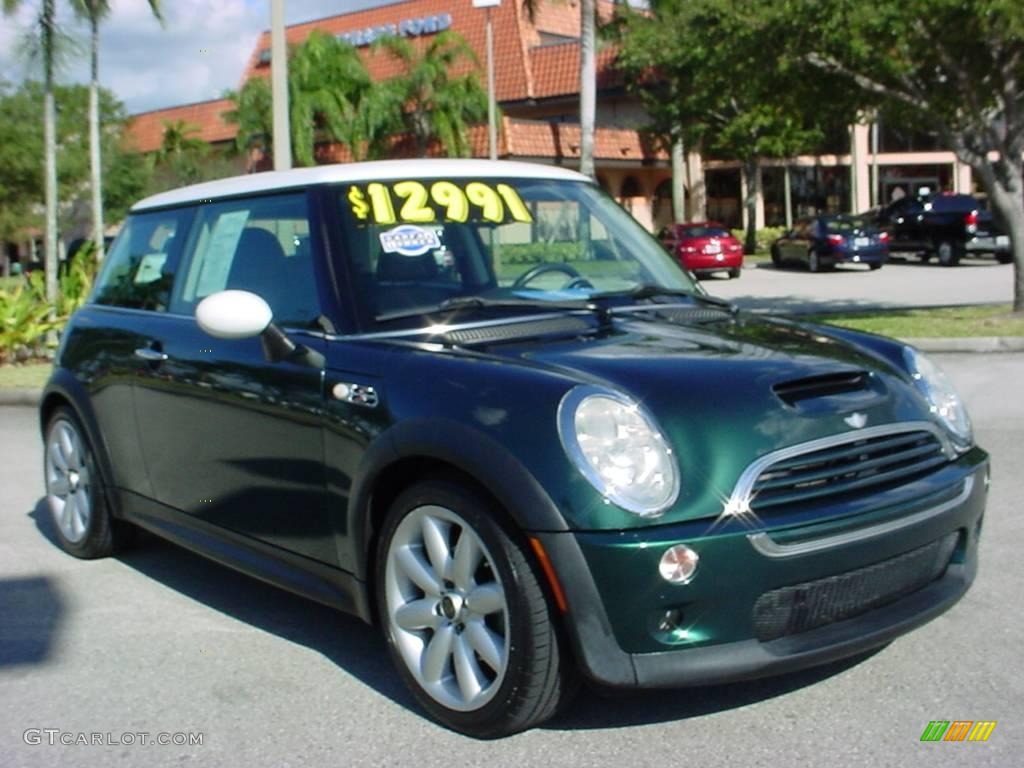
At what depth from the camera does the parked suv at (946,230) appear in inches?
1214

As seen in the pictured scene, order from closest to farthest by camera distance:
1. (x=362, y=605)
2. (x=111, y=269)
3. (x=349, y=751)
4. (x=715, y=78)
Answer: (x=349, y=751) < (x=362, y=605) < (x=111, y=269) < (x=715, y=78)

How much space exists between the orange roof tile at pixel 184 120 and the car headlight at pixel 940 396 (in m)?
52.7

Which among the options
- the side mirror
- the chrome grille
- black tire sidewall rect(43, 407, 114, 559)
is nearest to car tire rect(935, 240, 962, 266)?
black tire sidewall rect(43, 407, 114, 559)

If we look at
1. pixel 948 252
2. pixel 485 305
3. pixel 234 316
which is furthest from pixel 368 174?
pixel 948 252

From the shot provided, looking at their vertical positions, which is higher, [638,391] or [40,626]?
[638,391]

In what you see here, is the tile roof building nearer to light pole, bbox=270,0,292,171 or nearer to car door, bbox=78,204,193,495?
light pole, bbox=270,0,292,171

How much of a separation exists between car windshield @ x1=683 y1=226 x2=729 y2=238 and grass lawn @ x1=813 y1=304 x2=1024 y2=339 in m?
13.1

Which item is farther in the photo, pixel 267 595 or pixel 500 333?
pixel 267 595

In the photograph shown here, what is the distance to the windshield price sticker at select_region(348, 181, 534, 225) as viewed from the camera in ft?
14.6

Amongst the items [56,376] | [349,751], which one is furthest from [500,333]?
[56,376]

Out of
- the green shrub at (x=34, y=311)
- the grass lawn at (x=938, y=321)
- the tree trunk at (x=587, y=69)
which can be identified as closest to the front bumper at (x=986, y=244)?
the tree trunk at (x=587, y=69)

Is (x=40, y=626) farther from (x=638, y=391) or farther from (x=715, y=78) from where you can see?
(x=715, y=78)

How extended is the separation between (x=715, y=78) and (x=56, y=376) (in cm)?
1323

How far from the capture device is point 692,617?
3301 mm
